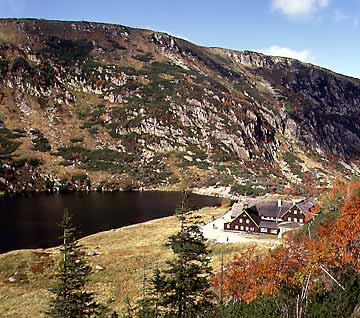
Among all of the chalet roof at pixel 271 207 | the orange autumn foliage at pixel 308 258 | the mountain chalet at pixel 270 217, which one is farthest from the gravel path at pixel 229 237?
the orange autumn foliage at pixel 308 258

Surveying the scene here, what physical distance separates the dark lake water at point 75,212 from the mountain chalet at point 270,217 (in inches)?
1143

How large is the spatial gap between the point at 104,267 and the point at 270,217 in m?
44.4

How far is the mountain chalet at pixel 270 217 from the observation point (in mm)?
93312

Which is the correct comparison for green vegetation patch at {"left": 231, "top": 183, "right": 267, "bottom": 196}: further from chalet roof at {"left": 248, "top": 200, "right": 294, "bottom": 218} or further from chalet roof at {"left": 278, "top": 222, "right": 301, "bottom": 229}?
chalet roof at {"left": 278, "top": 222, "right": 301, "bottom": 229}

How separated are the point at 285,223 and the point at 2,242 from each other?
65116 mm

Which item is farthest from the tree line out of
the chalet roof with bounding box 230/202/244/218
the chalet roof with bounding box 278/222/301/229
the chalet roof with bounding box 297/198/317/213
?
the chalet roof with bounding box 230/202/244/218

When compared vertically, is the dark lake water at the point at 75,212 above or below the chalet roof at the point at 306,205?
below

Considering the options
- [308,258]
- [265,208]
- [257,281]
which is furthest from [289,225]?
[308,258]

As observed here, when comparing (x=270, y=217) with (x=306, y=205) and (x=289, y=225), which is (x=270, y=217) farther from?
(x=306, y=205)

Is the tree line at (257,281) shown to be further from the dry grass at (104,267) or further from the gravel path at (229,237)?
the gravel path at (229,237)

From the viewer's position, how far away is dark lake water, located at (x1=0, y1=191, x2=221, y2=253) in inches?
4045

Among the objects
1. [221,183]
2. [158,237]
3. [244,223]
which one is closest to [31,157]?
[221,183]

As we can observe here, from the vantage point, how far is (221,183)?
190875 mm

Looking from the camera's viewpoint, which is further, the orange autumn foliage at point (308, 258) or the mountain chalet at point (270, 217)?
the mountain chalet at point (270, 217)
